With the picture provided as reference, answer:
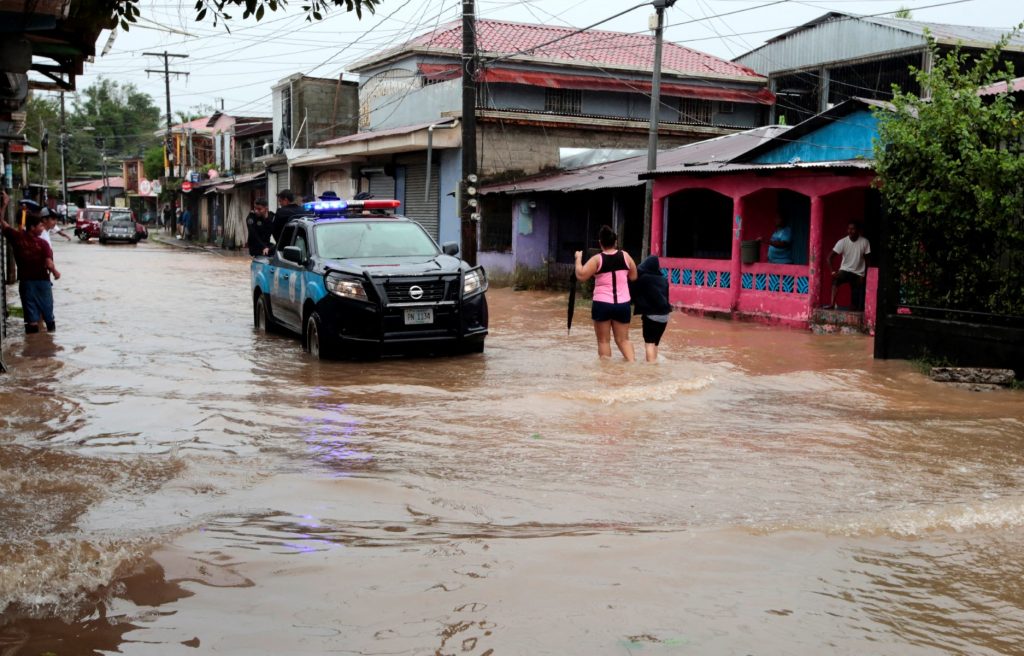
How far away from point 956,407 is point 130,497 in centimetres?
721

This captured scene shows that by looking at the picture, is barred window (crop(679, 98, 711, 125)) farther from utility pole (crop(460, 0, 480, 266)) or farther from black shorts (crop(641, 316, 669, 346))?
black shorts (crop(641, 316, 669, 346))

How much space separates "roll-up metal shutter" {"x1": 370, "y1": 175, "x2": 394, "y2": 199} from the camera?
32.6 meters

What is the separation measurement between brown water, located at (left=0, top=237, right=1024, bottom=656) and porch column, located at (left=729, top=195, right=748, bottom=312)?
252 inches

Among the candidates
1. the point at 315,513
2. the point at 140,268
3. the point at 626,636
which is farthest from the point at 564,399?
the point at 140,268

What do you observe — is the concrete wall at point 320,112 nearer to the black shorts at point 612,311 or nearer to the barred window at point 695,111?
the barred window at point 695,111

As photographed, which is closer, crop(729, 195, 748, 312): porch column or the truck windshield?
the truck windshield

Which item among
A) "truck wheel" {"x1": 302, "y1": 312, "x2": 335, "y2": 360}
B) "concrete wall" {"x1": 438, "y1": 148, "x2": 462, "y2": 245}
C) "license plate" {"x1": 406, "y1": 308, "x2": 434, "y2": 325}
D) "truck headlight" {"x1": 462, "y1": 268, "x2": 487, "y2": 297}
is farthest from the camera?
"concrete wall" {"x1": 438, "y1": 148, "x2": 462, "y2": 245}

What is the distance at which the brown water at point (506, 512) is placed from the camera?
13.6 ft

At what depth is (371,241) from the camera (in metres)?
12.4

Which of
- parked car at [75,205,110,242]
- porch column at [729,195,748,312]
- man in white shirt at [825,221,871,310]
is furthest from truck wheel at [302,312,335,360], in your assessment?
parked car at [75,205,110,242]

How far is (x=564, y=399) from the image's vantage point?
30.8 feet

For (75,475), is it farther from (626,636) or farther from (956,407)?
(956,407)

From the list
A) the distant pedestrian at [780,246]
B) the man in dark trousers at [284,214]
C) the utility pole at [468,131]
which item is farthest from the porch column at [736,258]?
the man in dark trousers at [284,214]

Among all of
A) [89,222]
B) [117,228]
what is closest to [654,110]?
[117,228]
